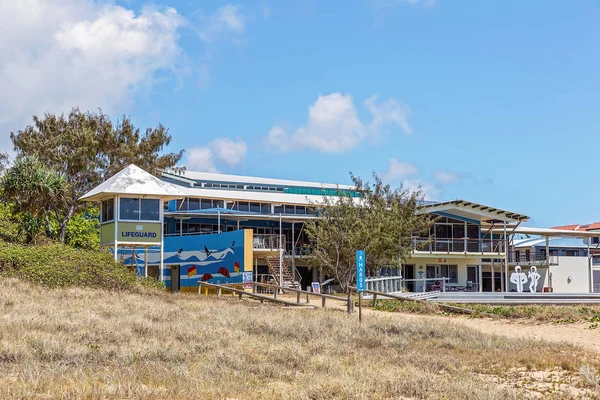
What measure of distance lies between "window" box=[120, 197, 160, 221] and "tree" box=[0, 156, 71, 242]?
4.32m

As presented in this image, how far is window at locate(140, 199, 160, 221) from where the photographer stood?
32.4 metres

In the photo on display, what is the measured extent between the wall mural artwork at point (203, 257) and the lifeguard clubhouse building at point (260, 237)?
54 millimetres

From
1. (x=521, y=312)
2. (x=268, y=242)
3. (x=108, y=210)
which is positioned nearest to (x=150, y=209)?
(x=108, y=210)

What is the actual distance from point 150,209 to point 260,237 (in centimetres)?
1129

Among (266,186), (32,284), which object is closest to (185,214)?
(266,186)

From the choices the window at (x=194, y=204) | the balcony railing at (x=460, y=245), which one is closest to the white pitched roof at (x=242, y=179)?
the window at (x=194, y=204)

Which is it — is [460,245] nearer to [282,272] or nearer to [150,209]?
[282,272]

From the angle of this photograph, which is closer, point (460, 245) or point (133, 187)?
point (133, 187)

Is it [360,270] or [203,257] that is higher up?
[203,257]

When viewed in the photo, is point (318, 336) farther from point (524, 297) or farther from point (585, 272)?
point (585, 272)

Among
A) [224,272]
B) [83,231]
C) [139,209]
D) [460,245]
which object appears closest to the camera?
[139,209]

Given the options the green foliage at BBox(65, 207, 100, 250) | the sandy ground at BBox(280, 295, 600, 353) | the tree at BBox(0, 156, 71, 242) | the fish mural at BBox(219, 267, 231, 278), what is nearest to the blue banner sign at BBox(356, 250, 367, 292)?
the sandy ground at BBox(280, 295, 600, 353)

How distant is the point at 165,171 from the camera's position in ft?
153

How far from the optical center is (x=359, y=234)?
1428 inches
